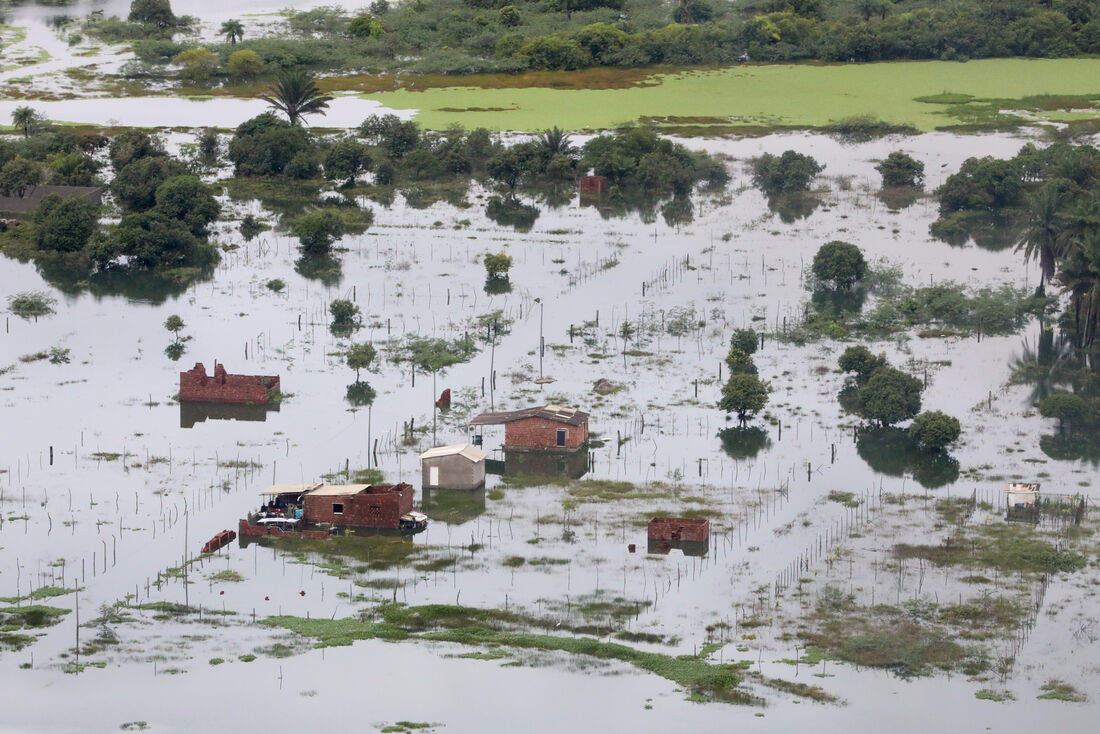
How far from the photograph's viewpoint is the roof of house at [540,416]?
2414 inches

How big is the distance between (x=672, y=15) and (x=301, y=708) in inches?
3527

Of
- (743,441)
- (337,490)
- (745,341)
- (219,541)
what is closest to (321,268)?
(745,341)

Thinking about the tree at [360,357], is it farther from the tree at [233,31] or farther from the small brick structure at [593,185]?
the tree at [233,31]

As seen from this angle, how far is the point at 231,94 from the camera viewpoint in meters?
118

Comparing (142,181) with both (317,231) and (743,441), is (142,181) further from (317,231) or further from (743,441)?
(743,441)

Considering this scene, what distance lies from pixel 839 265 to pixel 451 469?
25.6m

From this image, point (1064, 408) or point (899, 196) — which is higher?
point (899, 196)

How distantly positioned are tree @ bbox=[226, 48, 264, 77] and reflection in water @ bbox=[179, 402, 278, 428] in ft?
193

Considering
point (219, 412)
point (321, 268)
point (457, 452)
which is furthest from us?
point (321, 268)

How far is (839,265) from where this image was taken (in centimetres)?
7862

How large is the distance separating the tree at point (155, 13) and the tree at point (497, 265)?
61.9m

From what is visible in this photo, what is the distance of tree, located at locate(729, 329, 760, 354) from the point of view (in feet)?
230

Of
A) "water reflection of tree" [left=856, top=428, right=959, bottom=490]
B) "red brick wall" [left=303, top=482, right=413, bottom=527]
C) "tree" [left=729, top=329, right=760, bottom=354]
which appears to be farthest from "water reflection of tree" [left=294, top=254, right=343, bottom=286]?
"water reflection of tree" [left=856, top=428, right=959, bottom=490]

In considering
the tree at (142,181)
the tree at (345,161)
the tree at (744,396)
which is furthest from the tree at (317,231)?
the tree at (744,396)
